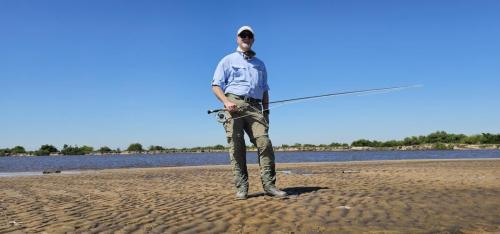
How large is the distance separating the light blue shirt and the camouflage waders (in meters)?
0.14

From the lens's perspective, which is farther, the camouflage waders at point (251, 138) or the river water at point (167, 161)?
the river water at point (167, 161)

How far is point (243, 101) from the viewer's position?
22.6ft

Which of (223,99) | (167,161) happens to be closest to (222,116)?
(223,99)

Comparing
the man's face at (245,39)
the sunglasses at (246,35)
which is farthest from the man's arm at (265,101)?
the sunglasses at (246,35)

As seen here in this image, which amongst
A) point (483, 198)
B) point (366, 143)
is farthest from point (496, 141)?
point (483, 198)

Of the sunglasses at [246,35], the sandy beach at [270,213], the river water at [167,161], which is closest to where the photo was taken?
the sandy beach at [270,213]

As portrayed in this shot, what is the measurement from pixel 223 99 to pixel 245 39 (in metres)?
0.96

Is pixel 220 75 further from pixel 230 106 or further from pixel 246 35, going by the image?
pixel 246 35

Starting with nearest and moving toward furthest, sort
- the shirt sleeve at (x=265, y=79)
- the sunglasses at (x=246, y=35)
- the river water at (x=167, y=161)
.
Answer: the sunglasses at (x=246, y=35), the shirt sleeve at (x=265, y=79), the river water at (x=167, y=161)

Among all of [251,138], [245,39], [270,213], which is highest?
[245,39]

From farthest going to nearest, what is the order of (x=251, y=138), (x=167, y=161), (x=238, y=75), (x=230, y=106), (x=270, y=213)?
1. (x=167, y=161)
2. (x=251, y=138)
3. (x=238, y=75)
4. (x=230, y=106)
5. (x=270, y=213)

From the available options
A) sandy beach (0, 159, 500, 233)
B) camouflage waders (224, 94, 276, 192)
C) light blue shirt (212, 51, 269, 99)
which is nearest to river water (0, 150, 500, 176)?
sandy beach (0, 159, 500, 233)

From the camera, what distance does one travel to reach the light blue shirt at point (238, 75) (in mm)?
6930

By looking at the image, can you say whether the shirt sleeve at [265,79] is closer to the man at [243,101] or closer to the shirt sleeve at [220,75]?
the man at [243,101]
